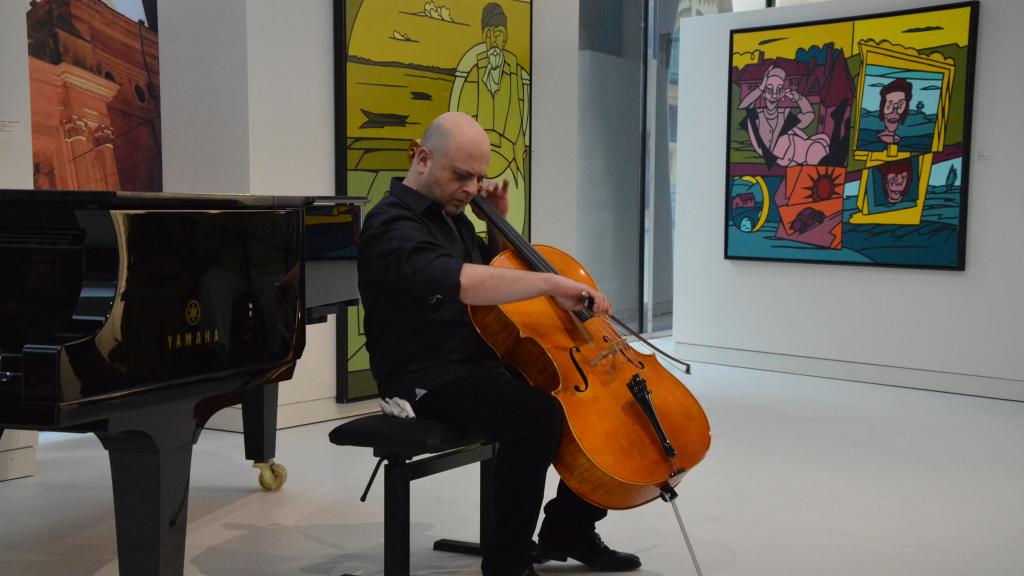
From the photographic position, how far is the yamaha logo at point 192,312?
2.14 meters

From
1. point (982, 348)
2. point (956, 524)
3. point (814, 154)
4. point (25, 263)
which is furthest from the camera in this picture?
point (814, 154)

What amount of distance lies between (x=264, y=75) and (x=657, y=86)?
12.8 ft

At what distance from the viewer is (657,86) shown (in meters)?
7.82

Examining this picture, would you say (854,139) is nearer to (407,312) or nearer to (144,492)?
(407,312)

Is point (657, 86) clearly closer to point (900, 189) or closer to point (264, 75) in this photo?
point (900, 189)

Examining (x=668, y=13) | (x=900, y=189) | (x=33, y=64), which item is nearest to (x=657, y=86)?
(x=668, y=13)

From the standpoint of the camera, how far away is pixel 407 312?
260 centimetres

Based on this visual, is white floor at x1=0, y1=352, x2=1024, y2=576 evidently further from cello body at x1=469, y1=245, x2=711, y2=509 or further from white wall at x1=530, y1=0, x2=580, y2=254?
white wall at x1=530, y1=0, x2=580, y2=254

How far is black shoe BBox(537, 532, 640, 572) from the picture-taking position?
9.45 ft

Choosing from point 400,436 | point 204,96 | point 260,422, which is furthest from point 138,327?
point 204,96

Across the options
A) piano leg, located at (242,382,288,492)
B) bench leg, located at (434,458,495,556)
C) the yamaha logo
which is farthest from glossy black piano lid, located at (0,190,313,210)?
piano leg, located at (242,382,288,492)

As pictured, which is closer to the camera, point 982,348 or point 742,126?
point 982,348

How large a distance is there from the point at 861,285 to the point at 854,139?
0.83 metres

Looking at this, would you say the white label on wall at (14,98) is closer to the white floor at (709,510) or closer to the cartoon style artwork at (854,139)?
the white floor at (709,510)
